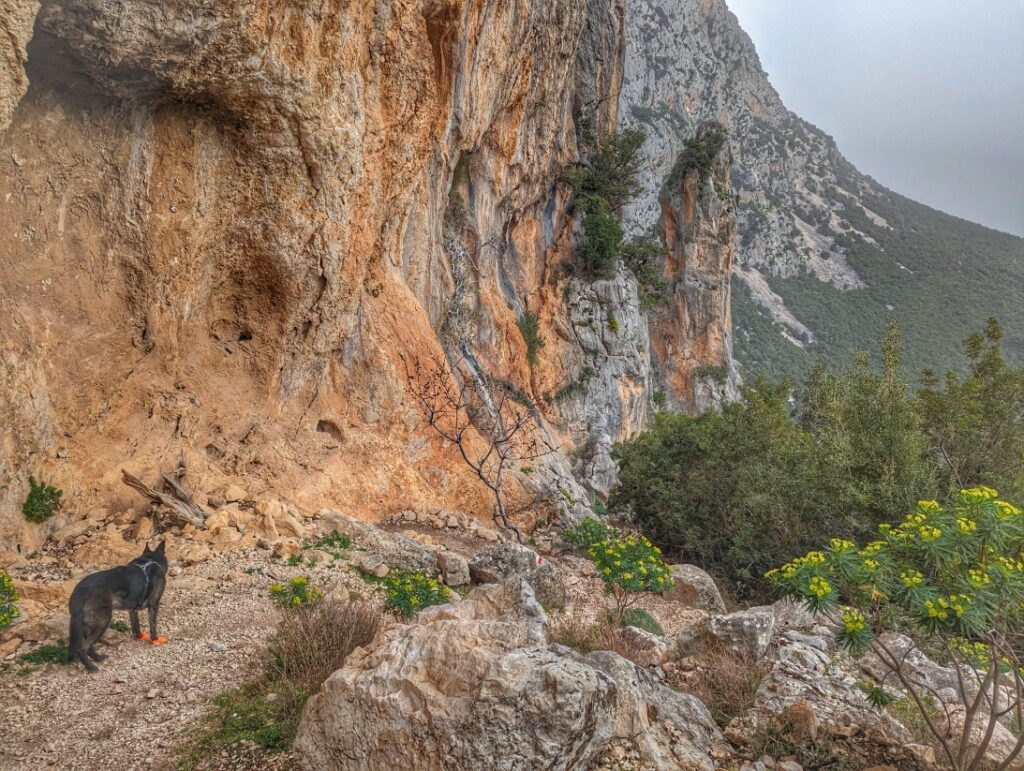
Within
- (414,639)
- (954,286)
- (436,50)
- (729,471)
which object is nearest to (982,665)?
(414,639)

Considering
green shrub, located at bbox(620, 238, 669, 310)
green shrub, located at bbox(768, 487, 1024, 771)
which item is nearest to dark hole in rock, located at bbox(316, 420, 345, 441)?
green shrub, located at bbox(768, 487, 1024, 771)

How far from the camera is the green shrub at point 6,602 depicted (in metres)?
4.43

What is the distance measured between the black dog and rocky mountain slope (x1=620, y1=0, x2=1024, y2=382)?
53795mm

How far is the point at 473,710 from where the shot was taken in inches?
116

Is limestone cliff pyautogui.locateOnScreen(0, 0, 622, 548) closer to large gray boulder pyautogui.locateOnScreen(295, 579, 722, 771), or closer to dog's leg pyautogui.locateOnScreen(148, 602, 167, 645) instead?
dog's leg pyautogui.locateOnScreen(148, 602, 167, 645)

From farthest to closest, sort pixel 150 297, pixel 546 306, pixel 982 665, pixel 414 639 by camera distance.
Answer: pixel 546 306 → pixel 150 297 → pixel 982 665 → pixel 414 639

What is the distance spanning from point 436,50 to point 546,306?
1348 centimetres

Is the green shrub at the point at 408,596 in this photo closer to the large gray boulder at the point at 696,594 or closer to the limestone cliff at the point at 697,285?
the large gray boulder at the point at 696,594

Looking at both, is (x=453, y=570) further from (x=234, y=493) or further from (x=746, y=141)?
(x=746, y=141)

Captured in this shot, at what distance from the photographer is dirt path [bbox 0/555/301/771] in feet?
12.0

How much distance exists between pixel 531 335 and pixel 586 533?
13.3 metres

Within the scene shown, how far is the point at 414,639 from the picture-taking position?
3451 millimetres

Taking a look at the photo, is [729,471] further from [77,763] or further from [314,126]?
[77,763]

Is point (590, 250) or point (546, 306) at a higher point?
point (590, 250)
